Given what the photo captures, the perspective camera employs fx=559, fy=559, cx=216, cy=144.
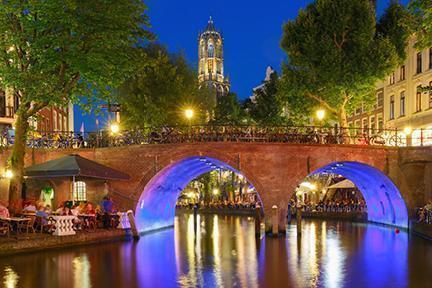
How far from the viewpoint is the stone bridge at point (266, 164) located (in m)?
29.8

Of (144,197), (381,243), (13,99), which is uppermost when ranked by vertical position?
(13,99)

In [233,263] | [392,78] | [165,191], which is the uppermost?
[392,78]

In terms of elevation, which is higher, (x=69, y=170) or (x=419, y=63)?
(x=419, y=63)

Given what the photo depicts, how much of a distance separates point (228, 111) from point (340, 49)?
26.5 meters

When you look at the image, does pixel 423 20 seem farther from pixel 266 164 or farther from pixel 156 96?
pixel 156 96

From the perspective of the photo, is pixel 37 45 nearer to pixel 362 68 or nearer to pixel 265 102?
pixel 362 68

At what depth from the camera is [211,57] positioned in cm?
14162

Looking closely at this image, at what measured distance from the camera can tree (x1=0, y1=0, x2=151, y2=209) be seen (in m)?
24.2


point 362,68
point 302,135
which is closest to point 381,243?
point 302,135

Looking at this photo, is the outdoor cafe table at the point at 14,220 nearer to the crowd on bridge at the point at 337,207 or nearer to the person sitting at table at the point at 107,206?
the person sitting at table at the point at 107,206

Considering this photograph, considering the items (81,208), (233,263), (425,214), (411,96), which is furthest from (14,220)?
(411,96)

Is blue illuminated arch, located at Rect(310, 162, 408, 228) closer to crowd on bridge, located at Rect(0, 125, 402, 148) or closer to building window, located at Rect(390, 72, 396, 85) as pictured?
crowd on bridge, located at Rect(0, 125, 402, 148)

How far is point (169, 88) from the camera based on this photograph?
43406 mm

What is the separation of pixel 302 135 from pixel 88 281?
710 inches
